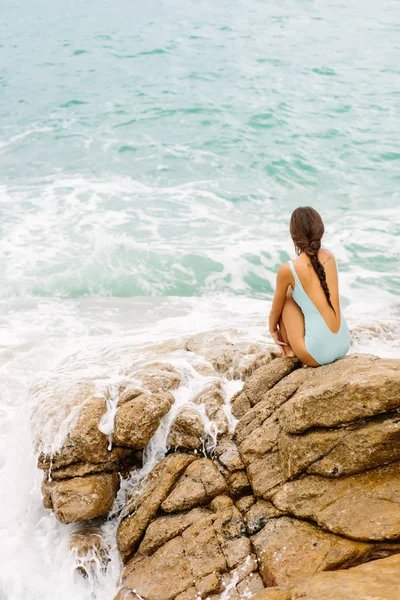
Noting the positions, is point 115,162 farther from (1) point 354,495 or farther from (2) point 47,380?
(1) point 354,495

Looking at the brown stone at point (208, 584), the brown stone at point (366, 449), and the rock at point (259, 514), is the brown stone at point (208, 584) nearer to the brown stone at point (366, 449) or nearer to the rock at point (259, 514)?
the rock at point (259, 514)

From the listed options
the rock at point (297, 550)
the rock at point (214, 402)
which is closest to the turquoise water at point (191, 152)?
the rock at point (214, 402)

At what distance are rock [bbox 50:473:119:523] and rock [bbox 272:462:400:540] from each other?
1679 mm

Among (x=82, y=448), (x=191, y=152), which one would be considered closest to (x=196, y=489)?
(x=82, y=448)

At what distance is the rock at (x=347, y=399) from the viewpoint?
418cm

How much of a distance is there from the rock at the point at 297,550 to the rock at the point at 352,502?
8 cm

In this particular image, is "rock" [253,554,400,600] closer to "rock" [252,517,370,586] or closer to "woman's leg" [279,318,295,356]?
"rock" [252,517,370,586]

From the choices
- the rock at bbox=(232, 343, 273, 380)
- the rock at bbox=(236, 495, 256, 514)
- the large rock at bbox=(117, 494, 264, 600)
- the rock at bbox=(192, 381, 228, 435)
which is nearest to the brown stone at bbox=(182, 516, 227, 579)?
the large rock at bbox=(117, 494, 264, 600)

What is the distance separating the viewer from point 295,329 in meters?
5.56

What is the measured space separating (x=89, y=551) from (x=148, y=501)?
0.71m

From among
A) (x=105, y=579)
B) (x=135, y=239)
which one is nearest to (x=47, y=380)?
(x=105, y=579)

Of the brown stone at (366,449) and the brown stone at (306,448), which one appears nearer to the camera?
the brown stone at (366,449)

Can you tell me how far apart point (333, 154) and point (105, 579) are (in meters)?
17.0

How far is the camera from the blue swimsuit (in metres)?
5.37
